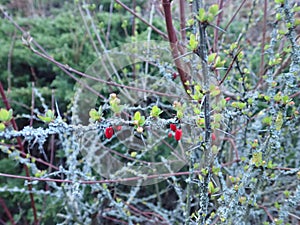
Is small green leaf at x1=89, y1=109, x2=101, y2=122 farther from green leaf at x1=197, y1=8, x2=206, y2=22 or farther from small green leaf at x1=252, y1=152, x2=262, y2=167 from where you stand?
small green leaf at x1=252, y1=152, x2=262, y2=167

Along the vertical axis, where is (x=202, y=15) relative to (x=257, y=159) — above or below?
above

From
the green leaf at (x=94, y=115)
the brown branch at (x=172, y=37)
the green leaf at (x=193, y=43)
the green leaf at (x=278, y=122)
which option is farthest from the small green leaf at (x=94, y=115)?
the green leaf at (x=278, y=122)

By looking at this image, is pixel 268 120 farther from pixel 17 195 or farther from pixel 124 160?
pixel 17 195

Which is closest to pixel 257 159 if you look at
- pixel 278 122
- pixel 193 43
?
pixel 278 122

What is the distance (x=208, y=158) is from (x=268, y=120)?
12.2 inches

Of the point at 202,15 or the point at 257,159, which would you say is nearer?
the point at 202,15

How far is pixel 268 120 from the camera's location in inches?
42.9

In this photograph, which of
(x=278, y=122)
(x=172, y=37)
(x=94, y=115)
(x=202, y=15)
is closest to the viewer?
(x=202, y=15)

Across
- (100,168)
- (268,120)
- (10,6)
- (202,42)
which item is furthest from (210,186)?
(10,6)

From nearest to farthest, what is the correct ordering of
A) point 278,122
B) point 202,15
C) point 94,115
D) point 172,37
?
point 202,15 → point 94,115 → point 278,122 → point 172,37

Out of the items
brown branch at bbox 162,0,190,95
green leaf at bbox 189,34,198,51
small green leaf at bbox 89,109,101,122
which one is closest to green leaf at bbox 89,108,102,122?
small green leaf at bbox 89,109,101,122

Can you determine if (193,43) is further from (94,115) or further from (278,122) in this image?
(278,122)

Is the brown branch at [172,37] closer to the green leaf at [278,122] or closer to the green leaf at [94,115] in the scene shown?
the green leaf at [278,122]

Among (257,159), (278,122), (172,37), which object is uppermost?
(172,37)
